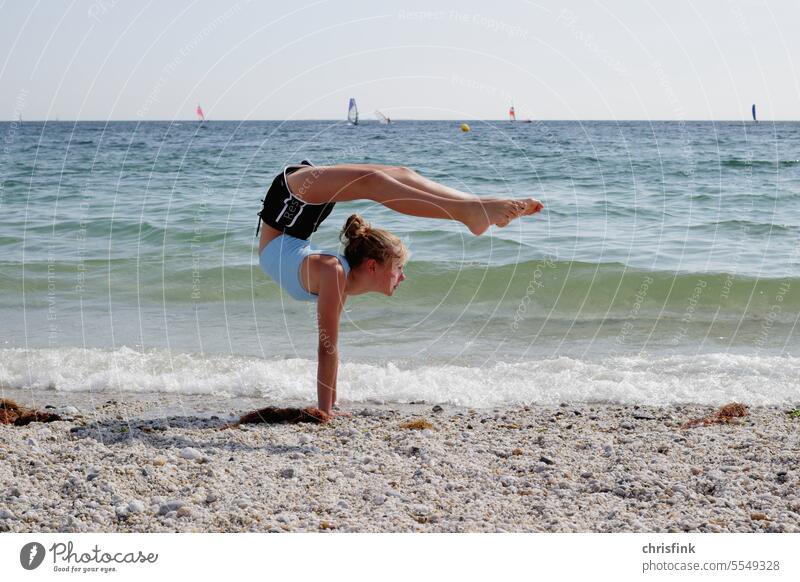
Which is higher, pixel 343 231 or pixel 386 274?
pixel 343 231

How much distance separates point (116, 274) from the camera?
1445 cm

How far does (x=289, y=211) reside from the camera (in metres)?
7.25

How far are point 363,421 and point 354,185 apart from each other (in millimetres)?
2089

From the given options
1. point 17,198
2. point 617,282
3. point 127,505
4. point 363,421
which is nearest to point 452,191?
point 363,421

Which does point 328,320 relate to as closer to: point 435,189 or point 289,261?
point 289,261

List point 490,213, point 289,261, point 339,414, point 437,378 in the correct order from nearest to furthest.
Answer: point 490,213 → point 289,261 → point 339,414 → point 437,378

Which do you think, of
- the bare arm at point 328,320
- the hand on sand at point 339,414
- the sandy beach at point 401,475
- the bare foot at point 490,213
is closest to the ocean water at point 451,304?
the hand on sand at point 339,414

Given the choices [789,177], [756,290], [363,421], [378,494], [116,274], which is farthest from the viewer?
[789,177]

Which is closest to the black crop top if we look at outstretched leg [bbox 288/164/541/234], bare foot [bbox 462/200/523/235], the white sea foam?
outstretched leg [bbox 288/164/541/234]

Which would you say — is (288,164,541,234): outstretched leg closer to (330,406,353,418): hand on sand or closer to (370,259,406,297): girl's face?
(370,259,406,297): girl's face

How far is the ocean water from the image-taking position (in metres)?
9.28

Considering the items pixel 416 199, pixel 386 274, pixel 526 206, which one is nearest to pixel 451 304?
pixel 386 274

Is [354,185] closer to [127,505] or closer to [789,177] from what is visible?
[127,505]

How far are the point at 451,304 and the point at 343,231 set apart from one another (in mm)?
5796
